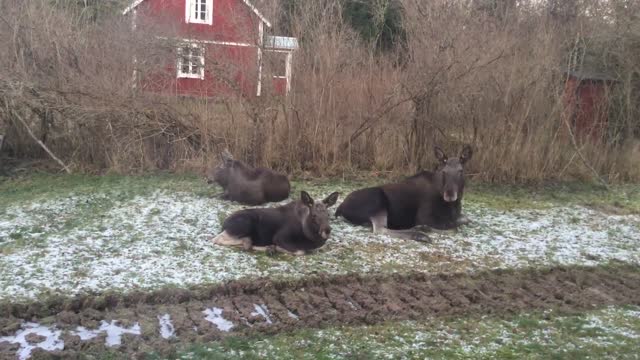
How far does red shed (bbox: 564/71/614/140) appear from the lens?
14.3 metres

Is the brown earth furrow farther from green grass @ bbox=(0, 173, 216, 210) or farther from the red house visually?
the red house

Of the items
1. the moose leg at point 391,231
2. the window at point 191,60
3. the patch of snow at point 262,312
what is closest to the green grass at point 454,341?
the patch of snow at point 262,312

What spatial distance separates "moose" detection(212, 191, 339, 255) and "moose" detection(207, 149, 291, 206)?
198 cm

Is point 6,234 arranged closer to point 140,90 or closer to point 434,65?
point 140,90

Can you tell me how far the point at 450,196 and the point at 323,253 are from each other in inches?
90.8

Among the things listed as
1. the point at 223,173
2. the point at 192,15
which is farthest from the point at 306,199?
the point at 192,15

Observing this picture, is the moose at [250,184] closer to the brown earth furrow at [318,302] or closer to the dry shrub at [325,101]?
the dry shrub at [325,101]

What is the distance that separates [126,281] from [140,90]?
6723 millimetres

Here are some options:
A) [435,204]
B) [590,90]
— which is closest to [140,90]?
[435,204]

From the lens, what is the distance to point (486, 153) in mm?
13258

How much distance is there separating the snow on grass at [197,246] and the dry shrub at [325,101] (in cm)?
248

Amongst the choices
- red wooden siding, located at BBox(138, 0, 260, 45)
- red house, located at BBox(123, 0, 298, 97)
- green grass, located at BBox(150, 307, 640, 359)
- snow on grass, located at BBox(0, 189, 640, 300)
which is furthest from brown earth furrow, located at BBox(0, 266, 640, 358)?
red wooden siding, located at BBox(138, 0, 260, 45)

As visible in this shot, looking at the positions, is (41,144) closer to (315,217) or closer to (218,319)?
(315,217)

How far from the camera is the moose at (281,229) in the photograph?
26.6 feet
